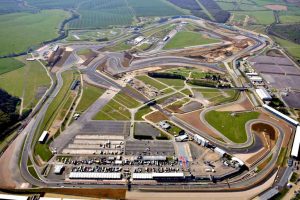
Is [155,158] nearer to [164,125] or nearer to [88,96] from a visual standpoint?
[164,125]

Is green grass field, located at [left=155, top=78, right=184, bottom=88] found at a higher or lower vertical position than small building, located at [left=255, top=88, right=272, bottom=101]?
lower

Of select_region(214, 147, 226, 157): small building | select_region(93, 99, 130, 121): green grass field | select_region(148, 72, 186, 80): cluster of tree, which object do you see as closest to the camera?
select_region(214, 147, 226, 157): small building

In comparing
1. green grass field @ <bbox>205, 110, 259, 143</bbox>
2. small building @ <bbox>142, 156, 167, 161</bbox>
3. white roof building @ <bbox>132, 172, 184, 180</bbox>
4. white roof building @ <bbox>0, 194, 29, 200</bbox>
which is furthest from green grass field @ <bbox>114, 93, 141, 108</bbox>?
white roof building @ <bbox>0, 194, 29, 200</bbox>

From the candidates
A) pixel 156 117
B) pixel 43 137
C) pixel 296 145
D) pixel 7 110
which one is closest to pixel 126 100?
pixel 156 117

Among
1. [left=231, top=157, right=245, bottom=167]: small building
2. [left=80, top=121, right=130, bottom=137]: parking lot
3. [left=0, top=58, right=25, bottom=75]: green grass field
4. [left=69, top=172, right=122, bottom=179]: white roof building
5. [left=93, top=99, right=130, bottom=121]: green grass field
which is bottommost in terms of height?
[left=0, top=58, right=25, bottom=75]: green grass field

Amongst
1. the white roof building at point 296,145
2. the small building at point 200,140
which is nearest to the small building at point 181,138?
the small building at point 200,140

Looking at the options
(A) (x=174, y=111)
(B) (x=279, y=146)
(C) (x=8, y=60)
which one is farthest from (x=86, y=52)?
→ (B) (x=279, y=146)

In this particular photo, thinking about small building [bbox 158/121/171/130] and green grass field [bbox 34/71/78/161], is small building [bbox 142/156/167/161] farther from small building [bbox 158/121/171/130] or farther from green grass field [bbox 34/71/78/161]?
green grass field [bbox 34/71/78/161]
